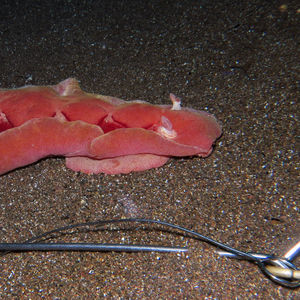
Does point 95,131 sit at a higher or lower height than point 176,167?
higher

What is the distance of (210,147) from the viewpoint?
5.74 ft

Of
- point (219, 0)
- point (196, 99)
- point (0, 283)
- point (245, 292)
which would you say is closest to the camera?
point (245, 292)

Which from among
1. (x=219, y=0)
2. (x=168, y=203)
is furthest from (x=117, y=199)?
(x=219, y=0)

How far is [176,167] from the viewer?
181 cm

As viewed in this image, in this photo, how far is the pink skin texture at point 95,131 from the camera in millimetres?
1690

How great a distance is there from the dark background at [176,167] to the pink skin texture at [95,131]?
11 cm

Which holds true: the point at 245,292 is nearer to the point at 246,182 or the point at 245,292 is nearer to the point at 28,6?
the point at 246,182

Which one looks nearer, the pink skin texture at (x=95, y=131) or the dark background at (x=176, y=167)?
the dark background at (x=176, y=167)

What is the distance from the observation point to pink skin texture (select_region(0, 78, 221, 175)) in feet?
5.55

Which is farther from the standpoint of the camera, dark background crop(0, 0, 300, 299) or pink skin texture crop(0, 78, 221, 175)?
pink skin texture crop(0, 78, 221, 175)

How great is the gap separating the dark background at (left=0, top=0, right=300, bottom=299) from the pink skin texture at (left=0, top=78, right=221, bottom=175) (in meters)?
0.11

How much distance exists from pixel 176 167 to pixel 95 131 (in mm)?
588

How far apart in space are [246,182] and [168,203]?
504mm

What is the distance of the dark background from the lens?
4.63 feet
